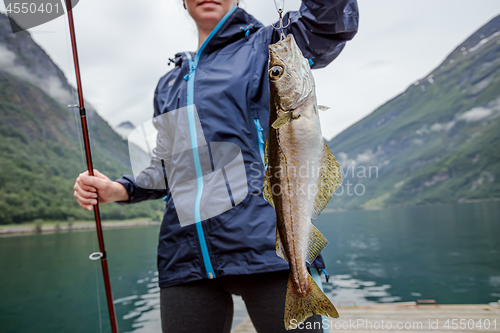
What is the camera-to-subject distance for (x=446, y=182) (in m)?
135

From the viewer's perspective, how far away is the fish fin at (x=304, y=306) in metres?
1.38

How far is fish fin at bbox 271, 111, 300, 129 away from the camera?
54.0 inches

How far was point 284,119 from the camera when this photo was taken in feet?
4.56

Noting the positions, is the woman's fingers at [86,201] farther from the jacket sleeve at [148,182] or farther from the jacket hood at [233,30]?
the jacket hood at [233,30]

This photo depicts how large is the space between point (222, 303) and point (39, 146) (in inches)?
4597

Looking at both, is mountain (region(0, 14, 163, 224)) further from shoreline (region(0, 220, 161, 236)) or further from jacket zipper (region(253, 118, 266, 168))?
jacket zipper (region(253, 118, 266, 168))

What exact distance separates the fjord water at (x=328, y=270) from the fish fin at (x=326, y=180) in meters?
27.0

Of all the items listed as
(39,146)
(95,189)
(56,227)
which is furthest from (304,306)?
(39,146)

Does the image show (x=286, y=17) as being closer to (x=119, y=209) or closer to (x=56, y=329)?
(x=56, y=329)

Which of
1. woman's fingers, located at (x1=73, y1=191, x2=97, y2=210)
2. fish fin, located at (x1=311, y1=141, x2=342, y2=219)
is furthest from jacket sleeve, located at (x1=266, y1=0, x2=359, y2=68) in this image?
woman's fingers, located at (x1=73, y1=191, x2=97, y2=210)

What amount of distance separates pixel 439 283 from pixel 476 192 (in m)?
92.7

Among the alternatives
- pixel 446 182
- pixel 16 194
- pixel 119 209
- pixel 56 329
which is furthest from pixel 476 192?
pixel 16 194

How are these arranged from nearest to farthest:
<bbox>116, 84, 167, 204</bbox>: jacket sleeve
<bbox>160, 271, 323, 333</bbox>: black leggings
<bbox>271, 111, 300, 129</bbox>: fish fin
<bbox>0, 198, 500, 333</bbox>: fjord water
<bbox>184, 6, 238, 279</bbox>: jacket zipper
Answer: <bbox>271, 111, 300, 129</bbox>: fish fin < <bbox>160, 271, 323, 333</bbox>: black leggings < <bbox>184, 6, 238, 279</bbox>: jacket zipper < <bbox>116, 84, 167, 204</bbox>: jacket sleeve < <bbox>0, 198, 500, 333</bbox>: fjord water

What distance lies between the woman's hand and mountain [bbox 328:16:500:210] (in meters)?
118
